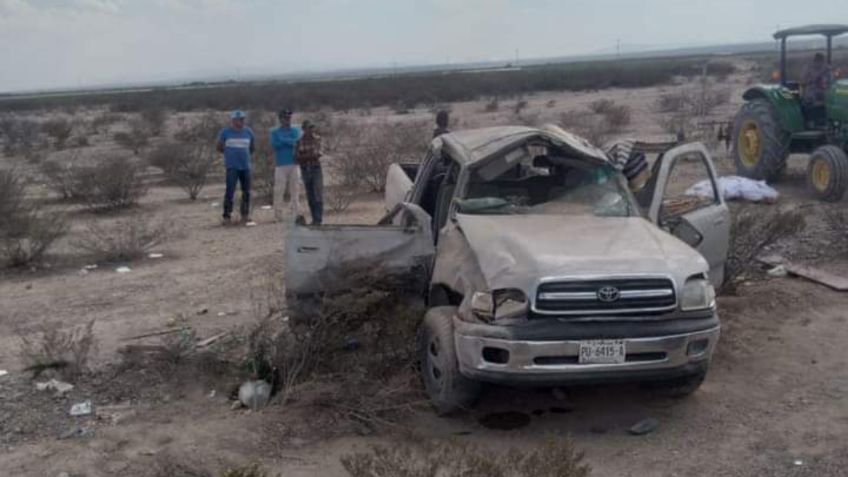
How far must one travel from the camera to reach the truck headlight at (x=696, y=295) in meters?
5.67

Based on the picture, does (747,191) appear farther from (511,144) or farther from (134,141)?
(134,141)

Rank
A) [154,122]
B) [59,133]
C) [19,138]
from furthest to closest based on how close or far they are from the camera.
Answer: [154,122]
[59,133]
[19,138]

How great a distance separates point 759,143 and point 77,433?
11.8m

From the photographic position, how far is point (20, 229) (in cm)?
1263

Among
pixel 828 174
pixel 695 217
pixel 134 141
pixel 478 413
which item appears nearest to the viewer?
pixel 478 413

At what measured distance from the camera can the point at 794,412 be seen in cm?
605

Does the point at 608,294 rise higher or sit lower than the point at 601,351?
higher

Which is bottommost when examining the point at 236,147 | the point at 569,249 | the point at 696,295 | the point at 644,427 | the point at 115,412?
the point at 644,427

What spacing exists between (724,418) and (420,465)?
7.05 ft

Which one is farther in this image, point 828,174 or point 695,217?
point 828,174

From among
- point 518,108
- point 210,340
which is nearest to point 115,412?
point 210,340

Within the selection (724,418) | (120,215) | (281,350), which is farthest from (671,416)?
(120,215)

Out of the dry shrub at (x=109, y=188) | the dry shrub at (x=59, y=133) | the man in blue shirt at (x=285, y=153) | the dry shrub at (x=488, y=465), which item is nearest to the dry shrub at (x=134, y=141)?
the dry shrub at (x=59, y=133)

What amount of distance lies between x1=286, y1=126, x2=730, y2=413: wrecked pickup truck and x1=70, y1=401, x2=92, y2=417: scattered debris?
1.49 metres
